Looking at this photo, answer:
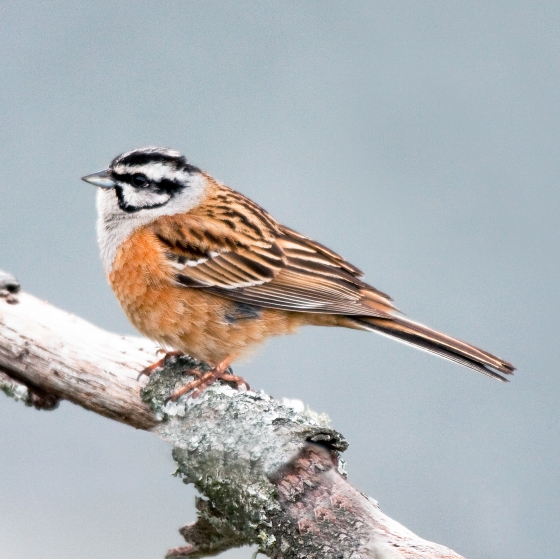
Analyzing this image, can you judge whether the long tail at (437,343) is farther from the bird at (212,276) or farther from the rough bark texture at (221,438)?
the rough bark texture at (221,438)

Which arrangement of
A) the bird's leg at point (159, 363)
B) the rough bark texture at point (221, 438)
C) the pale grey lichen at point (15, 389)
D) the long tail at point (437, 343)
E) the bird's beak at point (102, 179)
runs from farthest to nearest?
the bird's beak at point (102, 179), the pale grey lichen at point (15, 389), the bird's leg at point (159, 363), the long tail at point (437, 343), the rough bark texture at point (221, 438)

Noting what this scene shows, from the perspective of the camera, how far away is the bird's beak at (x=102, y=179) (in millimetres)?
5648

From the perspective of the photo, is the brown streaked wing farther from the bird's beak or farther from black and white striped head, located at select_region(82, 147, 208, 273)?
the bird's beak

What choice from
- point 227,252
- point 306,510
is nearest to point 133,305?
point 227,252

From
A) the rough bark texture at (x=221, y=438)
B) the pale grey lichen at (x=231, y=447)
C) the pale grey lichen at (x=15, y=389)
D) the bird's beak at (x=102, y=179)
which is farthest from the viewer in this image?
the bird's beak at (x=102, y=179)

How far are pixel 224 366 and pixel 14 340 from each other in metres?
1.20

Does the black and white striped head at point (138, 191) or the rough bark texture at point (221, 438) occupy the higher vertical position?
the black and white striped head at point (138, 191)

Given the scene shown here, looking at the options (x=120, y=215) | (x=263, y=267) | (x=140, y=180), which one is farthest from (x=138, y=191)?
(x=263, y=267)

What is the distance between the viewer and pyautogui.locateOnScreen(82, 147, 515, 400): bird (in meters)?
5.28

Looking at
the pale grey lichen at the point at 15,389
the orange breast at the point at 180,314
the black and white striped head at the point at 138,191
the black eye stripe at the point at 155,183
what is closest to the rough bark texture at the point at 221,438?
the pale grey lichen at the point at 15,389

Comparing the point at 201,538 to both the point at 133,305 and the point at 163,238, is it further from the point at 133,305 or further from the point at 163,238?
the point at 163,238

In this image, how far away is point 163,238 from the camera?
18.4ft

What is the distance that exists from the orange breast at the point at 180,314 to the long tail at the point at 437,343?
1.08 feet

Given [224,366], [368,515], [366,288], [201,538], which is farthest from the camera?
[366,288]
